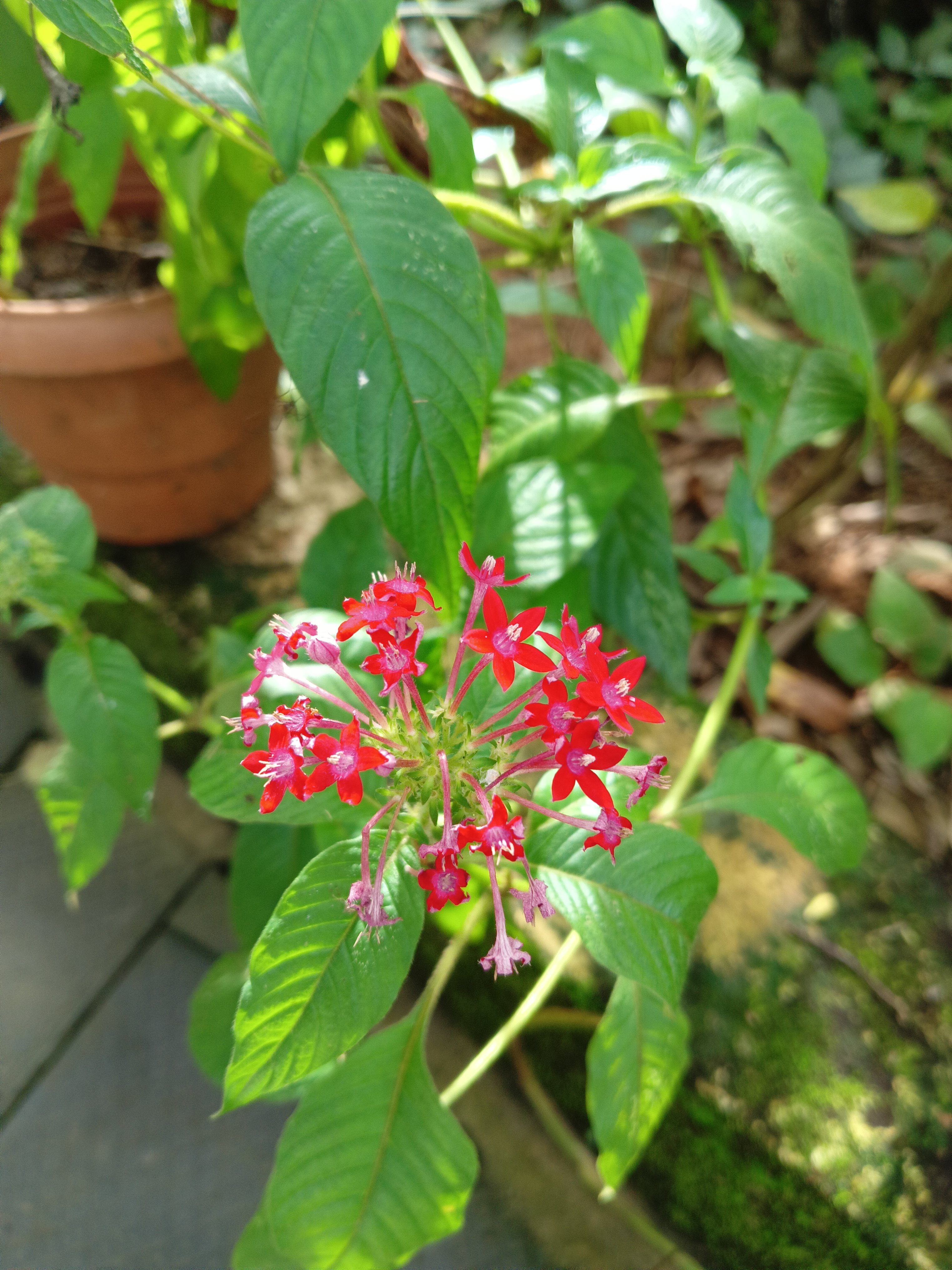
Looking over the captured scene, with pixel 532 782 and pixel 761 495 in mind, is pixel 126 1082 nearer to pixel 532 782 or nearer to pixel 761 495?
pixel 532 782

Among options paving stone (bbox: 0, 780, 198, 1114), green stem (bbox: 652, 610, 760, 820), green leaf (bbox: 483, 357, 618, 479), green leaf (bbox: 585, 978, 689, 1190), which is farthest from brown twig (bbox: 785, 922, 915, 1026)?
paving stone (bbox: 0, 780, 198, 1114)

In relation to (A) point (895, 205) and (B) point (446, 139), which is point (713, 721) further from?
(A) point (895, 205)

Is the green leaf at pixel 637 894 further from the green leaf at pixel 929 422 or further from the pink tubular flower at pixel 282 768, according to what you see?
the green leaf at pixel 929 422

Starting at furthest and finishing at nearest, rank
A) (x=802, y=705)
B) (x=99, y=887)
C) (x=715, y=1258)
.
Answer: (x=802, y=705) < (x=99, y=887) < (x=715, y=1258)

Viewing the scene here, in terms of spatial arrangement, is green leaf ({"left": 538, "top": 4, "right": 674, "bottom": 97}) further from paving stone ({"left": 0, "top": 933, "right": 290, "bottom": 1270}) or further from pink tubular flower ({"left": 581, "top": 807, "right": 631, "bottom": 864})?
paving stone ({"left": 0, "top": 933, "right": 290, "bottom": 1270})

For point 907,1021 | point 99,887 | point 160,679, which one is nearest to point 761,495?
point 907,1021

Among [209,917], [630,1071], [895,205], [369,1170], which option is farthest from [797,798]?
[895,205]
